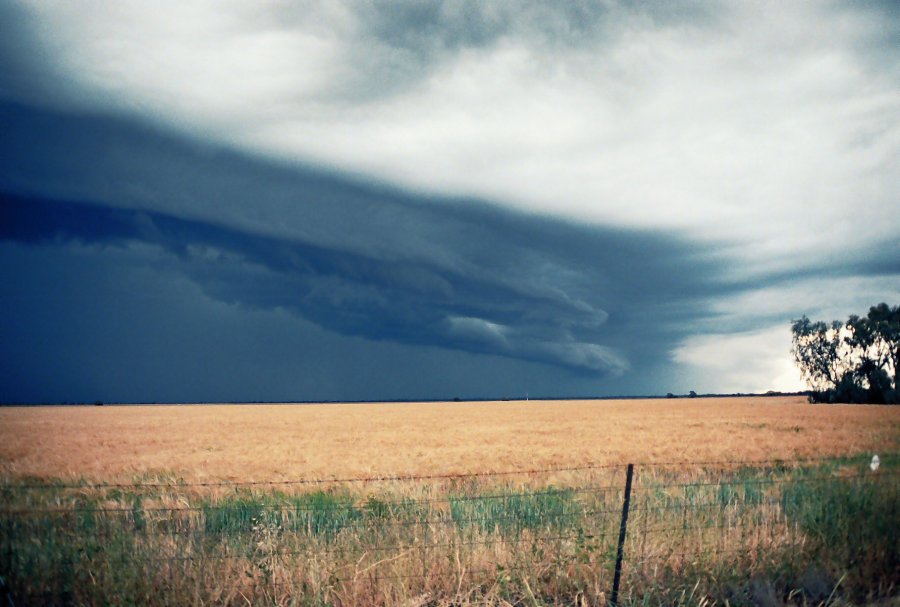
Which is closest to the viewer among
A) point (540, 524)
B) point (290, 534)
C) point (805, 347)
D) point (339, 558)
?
point (339, 558)

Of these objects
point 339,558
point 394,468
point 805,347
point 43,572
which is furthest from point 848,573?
point 805,347

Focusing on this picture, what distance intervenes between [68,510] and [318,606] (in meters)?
4.97

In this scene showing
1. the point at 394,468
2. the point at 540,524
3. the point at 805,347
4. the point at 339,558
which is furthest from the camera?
the point at 805,347

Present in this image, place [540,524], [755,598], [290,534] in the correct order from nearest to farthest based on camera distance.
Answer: [755,598], [290,534], [540,524]

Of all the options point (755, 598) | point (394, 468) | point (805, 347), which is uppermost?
point (805, 347)

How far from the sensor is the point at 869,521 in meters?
8.26

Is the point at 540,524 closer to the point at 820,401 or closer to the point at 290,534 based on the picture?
the point at 290,534

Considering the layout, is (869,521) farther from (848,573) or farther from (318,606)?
(318,606)

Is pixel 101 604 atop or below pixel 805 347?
below

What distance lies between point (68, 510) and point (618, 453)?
25.6 m

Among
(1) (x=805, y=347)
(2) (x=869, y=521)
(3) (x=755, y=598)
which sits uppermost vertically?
(1) (x=805, y=347)

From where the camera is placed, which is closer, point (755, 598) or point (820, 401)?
point (755, 598)

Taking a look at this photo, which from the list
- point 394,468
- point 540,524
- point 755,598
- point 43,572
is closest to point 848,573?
point 755,598

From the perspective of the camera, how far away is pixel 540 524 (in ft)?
28.5
